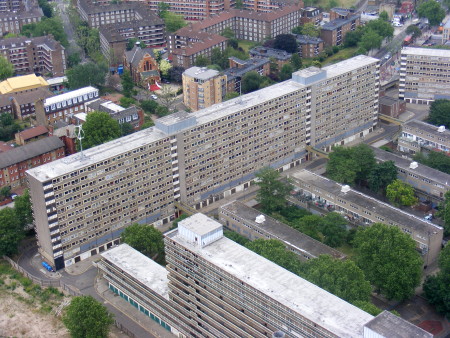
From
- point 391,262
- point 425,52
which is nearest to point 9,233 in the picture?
point 391,262

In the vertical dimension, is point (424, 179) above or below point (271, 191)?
below

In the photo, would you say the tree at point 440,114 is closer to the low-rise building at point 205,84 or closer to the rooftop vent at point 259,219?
the low-rise building at point 205,84

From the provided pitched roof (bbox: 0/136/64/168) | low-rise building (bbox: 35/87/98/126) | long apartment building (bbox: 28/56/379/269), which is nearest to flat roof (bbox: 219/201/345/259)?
long apartment building (bbox: 28/56/379/269)

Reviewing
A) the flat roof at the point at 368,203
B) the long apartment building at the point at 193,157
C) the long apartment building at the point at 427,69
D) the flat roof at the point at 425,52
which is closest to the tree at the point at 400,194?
the flat roof at the point at 368,203

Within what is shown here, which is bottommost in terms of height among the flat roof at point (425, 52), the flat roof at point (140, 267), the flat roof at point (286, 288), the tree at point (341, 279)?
the flat roof at point (140, 267)

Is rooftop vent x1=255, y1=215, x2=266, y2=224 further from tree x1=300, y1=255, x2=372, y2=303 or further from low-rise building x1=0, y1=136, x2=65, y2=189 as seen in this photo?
low-rise building x1=0, y1=136, x2=65, y2=189

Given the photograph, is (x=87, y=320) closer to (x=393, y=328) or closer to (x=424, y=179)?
(x=393, y=328)
